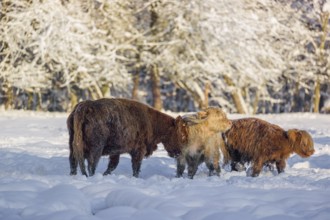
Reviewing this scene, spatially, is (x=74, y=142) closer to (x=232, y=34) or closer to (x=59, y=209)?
(x=59, y=209)

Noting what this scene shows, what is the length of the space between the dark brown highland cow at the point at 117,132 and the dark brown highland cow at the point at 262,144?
2.88 feet

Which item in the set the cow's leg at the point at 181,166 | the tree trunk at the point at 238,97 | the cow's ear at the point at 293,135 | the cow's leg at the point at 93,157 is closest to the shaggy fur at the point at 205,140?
A: the cow's leg at the point at 181,166

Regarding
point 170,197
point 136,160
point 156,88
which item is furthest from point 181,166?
point 156,88

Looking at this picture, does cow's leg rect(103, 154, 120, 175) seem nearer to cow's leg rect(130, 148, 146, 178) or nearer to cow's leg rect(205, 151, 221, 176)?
cow's leg rect(130, 148, 146, 178)

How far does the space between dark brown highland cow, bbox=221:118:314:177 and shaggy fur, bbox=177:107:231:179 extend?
0.35 metres

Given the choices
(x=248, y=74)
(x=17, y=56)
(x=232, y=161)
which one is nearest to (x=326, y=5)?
(x=248, y=74)

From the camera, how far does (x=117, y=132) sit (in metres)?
10.5

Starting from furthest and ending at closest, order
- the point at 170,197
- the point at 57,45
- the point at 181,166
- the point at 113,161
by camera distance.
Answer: the point at 57,45, the point at 113,161, the point at 181,166, the point at 170,197

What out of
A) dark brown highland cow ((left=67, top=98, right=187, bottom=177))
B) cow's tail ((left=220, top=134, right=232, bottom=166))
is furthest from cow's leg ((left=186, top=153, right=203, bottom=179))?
cow's tail ((left=220, top=134, right=232, bottom=166))

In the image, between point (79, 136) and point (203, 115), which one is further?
point (203, 115)

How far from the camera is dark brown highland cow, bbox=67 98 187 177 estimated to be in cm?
1005

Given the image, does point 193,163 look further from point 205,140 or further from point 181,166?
point 205,140

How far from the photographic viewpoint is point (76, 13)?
29.1m

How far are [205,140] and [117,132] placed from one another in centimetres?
144
